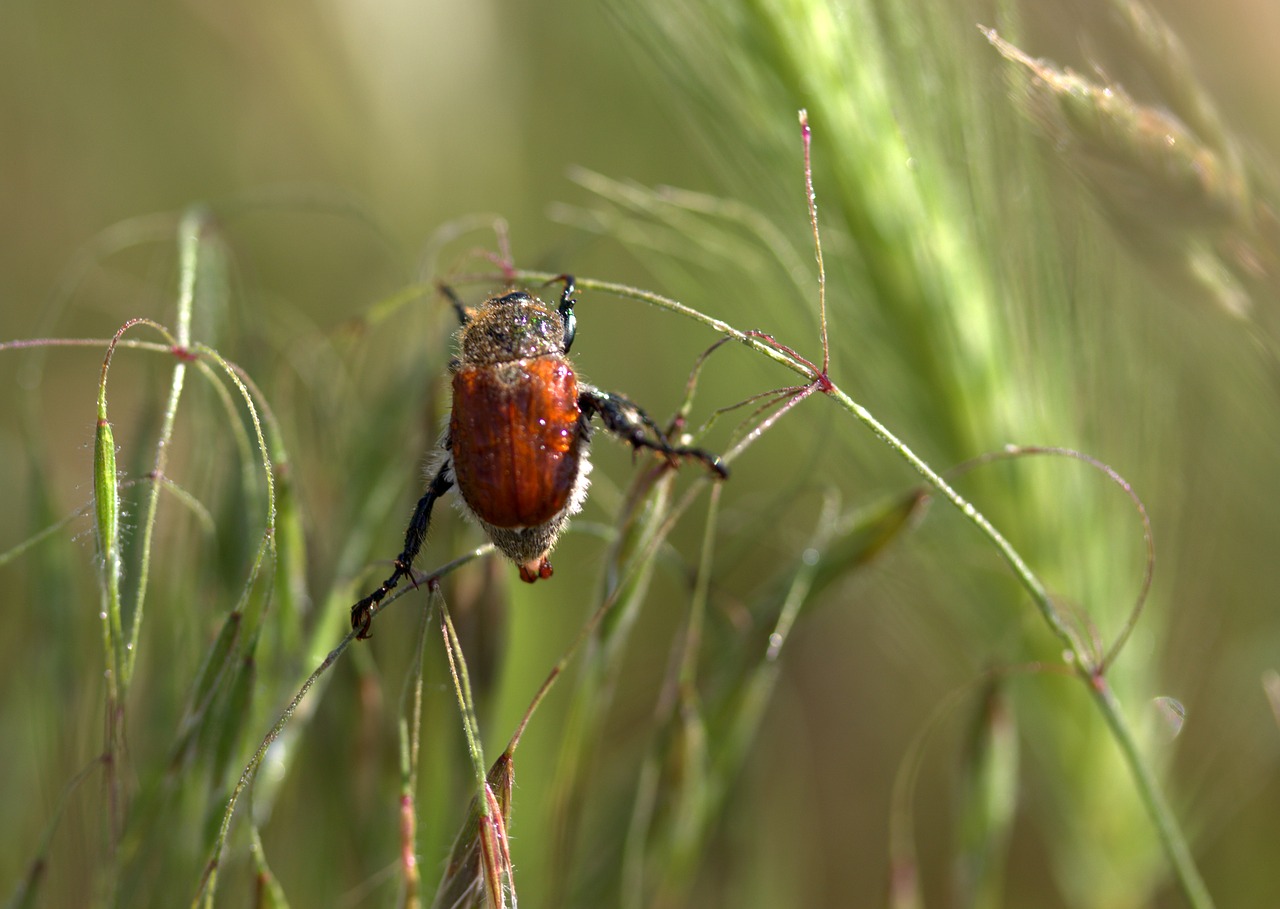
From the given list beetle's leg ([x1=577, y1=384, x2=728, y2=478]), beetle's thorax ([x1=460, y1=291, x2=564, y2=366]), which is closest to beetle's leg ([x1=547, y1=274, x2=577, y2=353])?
beetle's thorax ([x1=460, y1=291, x2=564, y2=366])

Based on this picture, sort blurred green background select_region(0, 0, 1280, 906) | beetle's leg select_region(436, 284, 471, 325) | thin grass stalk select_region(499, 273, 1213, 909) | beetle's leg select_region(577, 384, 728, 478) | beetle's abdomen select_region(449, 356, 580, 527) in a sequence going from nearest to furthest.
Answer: thin grass stalk select_region(499, 273, 1213, 909) < beetle's abdomen select_region(449, 356, 580, 527) < beetle's leg select_region(577, 384, 728, 478) < blurred green background select_region(0, 0, 1280, 906) < beetle's leg select_region(436, 284, 471, 325)

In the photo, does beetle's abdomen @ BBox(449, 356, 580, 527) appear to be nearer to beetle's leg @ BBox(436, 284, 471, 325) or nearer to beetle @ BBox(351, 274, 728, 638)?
beetle @ BBox(351, 274, 728, 638)

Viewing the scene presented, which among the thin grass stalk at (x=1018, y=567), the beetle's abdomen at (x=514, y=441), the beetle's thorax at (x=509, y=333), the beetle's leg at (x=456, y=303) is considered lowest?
the thin grass stalk at (x=1018, y=567)

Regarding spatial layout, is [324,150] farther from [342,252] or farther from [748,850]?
[748,850]

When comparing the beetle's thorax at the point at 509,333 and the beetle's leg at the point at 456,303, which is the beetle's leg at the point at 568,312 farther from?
the beetle's leg at the point at 456,303

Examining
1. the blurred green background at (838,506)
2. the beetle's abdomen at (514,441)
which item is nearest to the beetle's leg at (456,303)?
the blurred green background at (838,506)

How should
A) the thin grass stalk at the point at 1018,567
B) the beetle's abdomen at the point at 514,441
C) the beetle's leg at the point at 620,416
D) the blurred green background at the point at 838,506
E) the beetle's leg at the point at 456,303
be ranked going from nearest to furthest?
1. the thin grass stalk at the point at 1018,567
2. the beetle's abdomen at the point at 514,441
3. the beetle's leg at the point at 620,416
4. the blurred green background at the point at 838,506
5. the beetle's leg at the point at 456,303

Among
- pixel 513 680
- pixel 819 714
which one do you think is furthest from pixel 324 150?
pixel 819 714

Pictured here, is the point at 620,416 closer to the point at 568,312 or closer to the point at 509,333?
the point at 509,333
